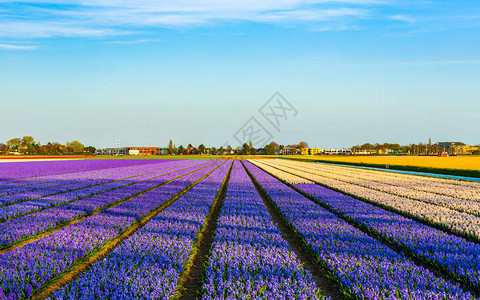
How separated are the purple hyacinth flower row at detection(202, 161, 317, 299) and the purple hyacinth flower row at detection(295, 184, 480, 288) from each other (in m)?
3.32

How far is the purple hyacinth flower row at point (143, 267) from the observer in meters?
5.25

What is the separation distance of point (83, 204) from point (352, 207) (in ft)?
42.4

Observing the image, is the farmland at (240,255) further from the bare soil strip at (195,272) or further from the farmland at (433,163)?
the farmland at (433,163)

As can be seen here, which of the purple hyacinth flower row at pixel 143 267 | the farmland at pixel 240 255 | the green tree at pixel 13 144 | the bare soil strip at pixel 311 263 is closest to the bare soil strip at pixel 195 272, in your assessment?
the farmland at pixel 240 255

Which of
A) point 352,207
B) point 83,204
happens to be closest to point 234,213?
point 352,207

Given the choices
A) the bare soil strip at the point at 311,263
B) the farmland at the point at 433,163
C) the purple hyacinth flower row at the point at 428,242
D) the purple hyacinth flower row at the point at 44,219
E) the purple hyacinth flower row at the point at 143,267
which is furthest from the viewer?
the farmland at the point at 433,163

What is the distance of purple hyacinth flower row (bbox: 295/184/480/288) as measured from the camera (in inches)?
259

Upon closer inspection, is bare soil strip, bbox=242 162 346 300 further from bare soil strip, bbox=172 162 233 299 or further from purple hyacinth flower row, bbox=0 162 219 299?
purple hyacinth flower row, bbox=0 162 219 299

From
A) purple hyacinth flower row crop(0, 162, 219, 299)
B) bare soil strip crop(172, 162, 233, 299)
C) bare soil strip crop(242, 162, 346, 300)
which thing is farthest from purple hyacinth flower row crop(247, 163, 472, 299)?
purple hyacinth flower row crop(0, 162, 219, 299)

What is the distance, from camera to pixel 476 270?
21.0ft

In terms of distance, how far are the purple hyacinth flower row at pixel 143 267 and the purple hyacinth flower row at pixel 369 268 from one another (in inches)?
137

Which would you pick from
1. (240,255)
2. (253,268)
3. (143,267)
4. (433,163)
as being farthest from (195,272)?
(433,163)

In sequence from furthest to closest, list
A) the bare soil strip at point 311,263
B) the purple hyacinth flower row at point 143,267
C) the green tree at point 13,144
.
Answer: the green tree at point 13,144
the bare soil strip at point 311,263
the purple hyacinth flower row at point 143,267

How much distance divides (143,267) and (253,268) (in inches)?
93.4
